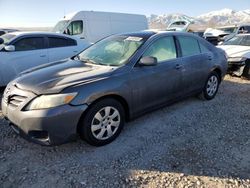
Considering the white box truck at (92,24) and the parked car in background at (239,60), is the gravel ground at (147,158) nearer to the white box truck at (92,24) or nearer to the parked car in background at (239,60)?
the parked car in background at (239,60)

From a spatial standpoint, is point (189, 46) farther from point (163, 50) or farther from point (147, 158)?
point (147, 158)

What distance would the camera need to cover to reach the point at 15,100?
11.0 feet

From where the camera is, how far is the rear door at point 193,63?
469 cm

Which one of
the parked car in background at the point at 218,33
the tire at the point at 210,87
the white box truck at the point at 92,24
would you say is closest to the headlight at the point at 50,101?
the tire at the point at 210,87

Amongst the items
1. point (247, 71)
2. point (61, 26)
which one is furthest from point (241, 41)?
point (61, 26)

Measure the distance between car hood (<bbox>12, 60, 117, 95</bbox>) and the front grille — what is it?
0.13 m

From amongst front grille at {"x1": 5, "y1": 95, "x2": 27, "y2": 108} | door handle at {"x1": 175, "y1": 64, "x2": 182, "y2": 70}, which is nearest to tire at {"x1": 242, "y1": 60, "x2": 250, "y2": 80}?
door handle at {"x1": 175, "y1": 64, "x2": 182, "y2": 70}

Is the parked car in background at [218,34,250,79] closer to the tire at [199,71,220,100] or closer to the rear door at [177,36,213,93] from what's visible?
the tire at [199,71,220,100]

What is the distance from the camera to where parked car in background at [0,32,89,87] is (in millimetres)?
6020

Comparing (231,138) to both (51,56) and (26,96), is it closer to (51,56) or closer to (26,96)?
(26,96)

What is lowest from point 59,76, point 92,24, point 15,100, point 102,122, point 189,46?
point 102,122

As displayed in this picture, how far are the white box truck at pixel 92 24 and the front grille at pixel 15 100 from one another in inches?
394

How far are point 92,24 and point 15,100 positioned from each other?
11455mm

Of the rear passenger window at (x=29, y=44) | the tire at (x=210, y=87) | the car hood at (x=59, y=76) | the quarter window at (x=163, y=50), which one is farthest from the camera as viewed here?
the rear passenger window at (x=29, y=44)
